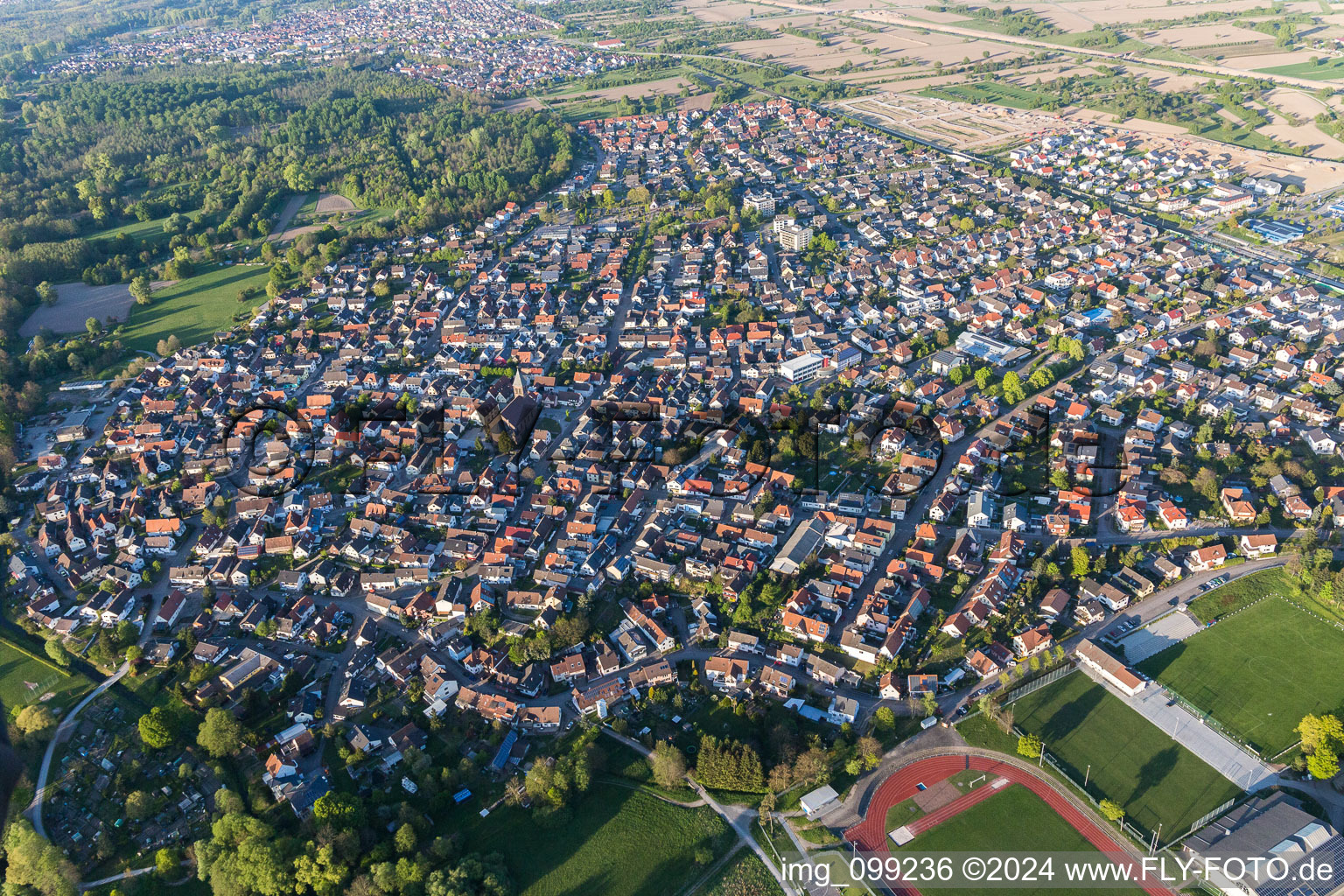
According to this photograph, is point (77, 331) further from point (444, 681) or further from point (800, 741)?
point (800, 741)

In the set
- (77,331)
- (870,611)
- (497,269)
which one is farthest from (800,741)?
(77,331)

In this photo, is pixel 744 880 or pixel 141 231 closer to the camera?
pixel 744 880

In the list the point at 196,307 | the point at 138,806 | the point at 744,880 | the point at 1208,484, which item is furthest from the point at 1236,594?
the point at 196,307

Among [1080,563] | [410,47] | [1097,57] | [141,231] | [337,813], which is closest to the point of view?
[337,813]

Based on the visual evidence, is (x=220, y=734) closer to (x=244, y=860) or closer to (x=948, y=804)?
(x=244, y=860)

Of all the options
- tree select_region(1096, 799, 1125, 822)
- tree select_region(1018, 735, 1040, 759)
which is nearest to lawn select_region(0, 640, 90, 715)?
tree select_region(1018, 735, 1040, 759)
